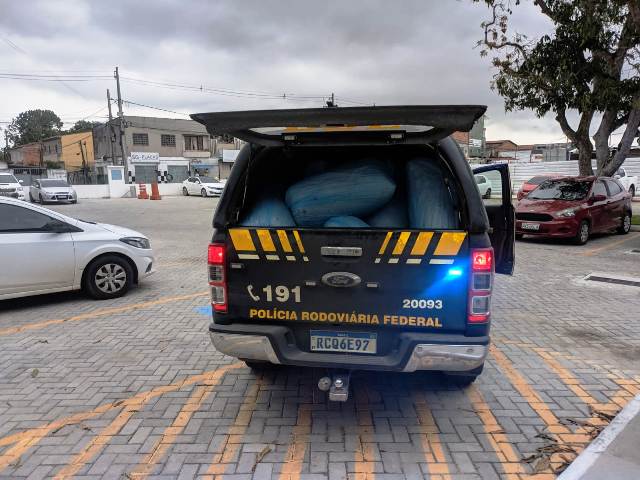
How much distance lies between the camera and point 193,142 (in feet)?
170

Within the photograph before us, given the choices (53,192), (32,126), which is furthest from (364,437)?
(32,126)

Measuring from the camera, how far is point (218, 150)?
5278 centimetres

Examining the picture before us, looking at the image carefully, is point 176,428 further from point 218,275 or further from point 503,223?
point 503,223

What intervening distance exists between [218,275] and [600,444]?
8.84ft

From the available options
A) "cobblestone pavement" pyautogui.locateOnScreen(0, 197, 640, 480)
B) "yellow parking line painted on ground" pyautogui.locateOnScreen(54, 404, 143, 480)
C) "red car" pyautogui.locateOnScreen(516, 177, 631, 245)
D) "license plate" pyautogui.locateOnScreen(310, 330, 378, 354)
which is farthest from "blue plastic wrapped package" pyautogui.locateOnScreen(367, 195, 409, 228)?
"red car" pyautogui.locateOnScreen(516, 177, 631, 245)

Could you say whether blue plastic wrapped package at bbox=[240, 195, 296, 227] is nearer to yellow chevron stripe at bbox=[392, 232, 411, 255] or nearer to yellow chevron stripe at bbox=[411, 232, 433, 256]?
yellow chevron stripe at bbox=[392, 232, 411, 255]

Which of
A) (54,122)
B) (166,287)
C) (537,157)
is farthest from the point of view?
(54,122)

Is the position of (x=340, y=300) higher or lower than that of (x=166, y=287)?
higher

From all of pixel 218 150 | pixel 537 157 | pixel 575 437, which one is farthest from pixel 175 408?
pixel 218 150

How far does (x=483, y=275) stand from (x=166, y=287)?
560 centimetres

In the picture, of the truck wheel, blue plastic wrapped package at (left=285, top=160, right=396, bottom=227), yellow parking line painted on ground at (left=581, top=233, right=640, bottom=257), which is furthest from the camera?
yellow parking line painted on ground at (left=581, top=233, right=640, bottom=257)

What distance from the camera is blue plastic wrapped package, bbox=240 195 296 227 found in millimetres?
3418

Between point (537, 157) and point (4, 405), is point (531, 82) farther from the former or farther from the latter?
point (537, 157)

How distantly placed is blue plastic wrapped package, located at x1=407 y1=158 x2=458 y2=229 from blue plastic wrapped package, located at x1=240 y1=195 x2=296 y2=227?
89 centimetres
